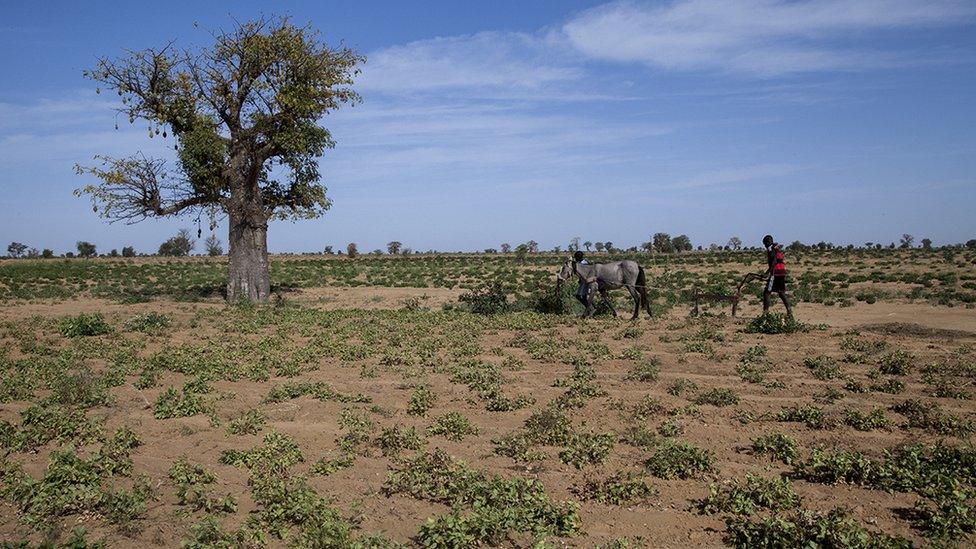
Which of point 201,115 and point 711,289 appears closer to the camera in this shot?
point 201,115

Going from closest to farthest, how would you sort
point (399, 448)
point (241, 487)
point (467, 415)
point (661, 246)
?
1. point (241, 487)
2. point (399, 448)
3. point (467, 415)
4. point (661, 246)

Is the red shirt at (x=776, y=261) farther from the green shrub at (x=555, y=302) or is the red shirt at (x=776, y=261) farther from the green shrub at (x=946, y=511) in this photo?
the green shrub at (x=946, y=511)

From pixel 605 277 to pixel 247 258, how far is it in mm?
13200

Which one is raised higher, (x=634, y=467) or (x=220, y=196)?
(x=220, y=196)

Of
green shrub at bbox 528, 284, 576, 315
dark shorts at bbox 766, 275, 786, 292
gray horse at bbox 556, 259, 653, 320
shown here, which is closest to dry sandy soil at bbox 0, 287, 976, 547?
dark shorts at bbox 766, 275, 786, 292

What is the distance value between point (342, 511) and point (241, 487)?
128 cm

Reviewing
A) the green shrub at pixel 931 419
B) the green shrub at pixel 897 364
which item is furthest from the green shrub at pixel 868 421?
the green shrub at pixel 897 364

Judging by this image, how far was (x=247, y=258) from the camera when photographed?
81.2 ft

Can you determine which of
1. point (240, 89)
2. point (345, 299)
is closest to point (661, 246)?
point (345, 299)

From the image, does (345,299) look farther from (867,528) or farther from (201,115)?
(867,528)

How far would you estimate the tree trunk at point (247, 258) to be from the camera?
80.0 ft

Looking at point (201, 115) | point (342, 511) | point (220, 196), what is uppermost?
point (201, 115)

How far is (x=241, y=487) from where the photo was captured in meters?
6.75

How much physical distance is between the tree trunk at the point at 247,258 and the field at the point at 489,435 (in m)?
7.84
